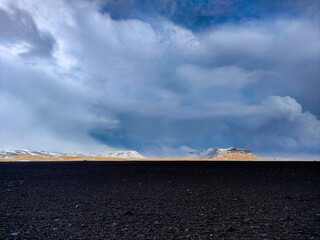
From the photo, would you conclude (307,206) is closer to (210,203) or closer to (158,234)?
(210,203)

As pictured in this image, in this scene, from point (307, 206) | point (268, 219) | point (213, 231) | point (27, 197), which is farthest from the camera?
point (27, 197)

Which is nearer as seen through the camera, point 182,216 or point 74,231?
point 74,231

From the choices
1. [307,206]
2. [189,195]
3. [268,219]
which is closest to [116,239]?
[268,219]

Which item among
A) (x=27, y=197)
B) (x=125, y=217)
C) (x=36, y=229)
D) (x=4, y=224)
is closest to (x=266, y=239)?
(x=125, y=217)

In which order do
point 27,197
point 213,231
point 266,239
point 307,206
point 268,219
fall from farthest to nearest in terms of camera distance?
point 27,197
point 307,206
point 268,219
point 213,231
point 266,239

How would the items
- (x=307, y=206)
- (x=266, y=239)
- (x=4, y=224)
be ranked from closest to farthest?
(x=266, y=239), (x=4, y=224), (x=307, y=206)

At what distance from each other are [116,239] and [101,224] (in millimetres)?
1518

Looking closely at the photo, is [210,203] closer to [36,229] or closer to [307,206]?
[307,206]

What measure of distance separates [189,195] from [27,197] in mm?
7899

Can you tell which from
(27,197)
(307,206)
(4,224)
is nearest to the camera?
(4,224)

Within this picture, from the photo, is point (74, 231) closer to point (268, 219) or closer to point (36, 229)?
point (36, 229)

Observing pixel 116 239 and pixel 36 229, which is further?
pixel 36 229

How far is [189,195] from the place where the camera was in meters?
13.5

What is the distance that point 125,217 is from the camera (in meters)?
9.06
